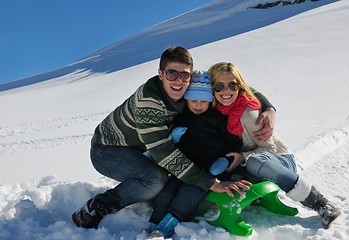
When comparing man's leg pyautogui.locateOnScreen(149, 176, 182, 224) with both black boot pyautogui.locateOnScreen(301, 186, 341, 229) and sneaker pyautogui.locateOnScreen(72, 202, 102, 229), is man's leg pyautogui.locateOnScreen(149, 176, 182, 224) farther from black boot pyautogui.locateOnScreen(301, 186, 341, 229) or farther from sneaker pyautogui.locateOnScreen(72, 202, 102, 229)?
black boot pyautogui.locateOnScreen(301, 186, 341, 229)

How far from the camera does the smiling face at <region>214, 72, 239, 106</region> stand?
116 inches

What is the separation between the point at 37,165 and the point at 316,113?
416 cm

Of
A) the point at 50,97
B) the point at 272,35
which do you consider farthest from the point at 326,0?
the point at 50,97

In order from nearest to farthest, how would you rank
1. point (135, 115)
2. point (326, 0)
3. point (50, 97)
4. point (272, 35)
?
point (135, 115) < point (50, 97) < point (272, 35) < point (326, 0)

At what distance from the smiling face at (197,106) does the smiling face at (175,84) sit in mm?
137

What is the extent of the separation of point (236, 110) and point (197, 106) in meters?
0.27

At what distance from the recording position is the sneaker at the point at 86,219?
2783 mm

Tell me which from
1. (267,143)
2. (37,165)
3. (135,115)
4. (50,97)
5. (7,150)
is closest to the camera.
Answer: (135,115)

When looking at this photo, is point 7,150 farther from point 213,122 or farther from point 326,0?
point 326,0

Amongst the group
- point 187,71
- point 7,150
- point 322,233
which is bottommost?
point 7,150

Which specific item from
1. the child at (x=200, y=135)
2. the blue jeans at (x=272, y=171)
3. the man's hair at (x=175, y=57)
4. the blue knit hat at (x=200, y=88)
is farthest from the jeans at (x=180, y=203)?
the man's hair at (x=175, y=57)

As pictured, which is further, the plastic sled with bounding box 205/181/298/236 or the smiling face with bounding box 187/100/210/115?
the smiling face with bounding box 187/100/210/115

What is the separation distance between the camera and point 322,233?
2584 mm

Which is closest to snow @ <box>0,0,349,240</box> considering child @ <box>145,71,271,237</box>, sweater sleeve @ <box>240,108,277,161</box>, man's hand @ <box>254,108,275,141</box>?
child @ <box>145,71,271,237</box>
